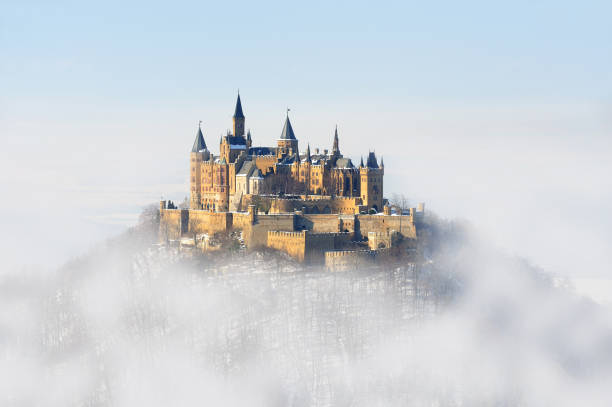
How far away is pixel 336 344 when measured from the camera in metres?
84.6

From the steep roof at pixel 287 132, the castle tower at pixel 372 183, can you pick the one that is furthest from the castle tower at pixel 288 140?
the castle tower at pixel 372 183

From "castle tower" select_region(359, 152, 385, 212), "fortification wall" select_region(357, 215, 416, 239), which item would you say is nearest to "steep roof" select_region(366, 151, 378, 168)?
"castle tower" select_region(359, 152, 385, 212)

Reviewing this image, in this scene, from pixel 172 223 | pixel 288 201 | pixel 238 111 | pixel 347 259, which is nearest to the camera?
pixel 347 259

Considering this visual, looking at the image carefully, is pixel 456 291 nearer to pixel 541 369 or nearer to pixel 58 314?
pixel 541 369

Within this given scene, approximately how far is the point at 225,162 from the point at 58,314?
2067 cm

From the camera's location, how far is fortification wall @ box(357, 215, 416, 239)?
95.2m

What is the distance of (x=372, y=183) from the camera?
101188 millimetres

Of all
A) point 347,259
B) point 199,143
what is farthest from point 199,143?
point 347,259

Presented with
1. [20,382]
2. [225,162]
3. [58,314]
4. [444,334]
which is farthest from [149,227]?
[444,334]

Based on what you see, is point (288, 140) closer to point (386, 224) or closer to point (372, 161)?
point (372, 161)

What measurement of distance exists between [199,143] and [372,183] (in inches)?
641

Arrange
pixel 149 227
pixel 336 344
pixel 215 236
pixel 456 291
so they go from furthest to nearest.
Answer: pixel 149 227
pixel 215 236
pixel 456 291
pixel 336 344

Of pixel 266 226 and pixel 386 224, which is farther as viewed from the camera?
pixel 386 224

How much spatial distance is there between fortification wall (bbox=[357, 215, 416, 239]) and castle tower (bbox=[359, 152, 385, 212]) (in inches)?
151
